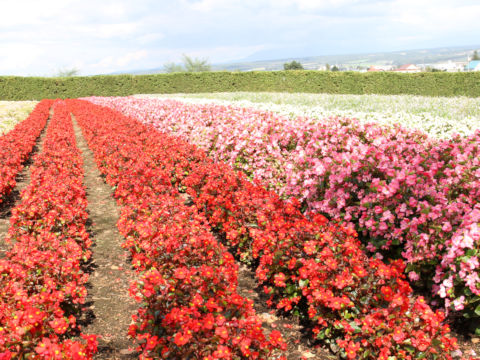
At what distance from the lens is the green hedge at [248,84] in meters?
29.2

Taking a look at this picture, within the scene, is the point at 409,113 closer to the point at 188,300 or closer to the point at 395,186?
the point at 395,186

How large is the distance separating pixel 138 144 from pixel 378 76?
88.8 ft

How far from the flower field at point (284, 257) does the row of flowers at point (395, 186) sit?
0.07 ft

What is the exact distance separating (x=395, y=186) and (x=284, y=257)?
1.50 metres

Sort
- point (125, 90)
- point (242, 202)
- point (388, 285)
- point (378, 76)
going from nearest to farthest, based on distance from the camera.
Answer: point (388, 285) → point (242, 202) → point (378, 76) → point (125, 90)

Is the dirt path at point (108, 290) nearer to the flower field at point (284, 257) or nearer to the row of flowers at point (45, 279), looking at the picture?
the flower field at point (284, 257)

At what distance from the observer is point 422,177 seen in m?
4.36

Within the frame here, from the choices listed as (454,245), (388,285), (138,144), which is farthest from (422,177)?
(138,144)

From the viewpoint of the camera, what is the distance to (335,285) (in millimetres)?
3375

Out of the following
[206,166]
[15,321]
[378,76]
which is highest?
[378,76]

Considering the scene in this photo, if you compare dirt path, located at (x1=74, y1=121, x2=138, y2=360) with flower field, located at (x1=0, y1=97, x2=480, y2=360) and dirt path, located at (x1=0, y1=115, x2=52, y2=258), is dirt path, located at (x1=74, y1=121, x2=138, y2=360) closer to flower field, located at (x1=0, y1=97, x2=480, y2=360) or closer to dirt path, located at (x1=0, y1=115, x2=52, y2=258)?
flower field, located at (x1=0, y1=97, x2=480, y2=360)

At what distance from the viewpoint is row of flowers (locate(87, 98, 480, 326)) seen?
11.6ft

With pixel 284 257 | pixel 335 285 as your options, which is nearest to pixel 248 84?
pixel 284 257

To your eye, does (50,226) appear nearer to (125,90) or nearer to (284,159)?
(284,159)
